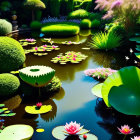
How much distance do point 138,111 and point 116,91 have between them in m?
0.49

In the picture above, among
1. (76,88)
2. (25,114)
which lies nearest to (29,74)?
(25,114)

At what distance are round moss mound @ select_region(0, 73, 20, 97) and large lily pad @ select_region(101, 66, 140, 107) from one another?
197 centimetres

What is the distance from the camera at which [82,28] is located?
1486 centimetres

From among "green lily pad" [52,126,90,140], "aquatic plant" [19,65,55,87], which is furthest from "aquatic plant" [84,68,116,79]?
"green lily pad" [52,126,90,140]

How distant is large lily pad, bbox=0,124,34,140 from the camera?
10.7ft

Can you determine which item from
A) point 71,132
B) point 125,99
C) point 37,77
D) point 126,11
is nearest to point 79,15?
point 126,11

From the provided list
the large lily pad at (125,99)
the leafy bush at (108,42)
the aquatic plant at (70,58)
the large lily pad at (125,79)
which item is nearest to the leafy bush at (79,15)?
the leafy bush at (108,42)

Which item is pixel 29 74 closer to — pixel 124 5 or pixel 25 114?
pixel 25 114

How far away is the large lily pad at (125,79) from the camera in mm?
3803

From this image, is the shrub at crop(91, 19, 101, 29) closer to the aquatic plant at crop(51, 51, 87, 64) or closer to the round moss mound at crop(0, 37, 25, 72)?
the aquatic plant at crop(51, 51, 87, 64)

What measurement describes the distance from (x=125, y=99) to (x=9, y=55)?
125 inches

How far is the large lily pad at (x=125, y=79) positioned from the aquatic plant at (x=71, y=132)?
73 centimetres

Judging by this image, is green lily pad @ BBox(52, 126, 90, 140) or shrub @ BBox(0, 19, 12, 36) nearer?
green lily pad @ BBox(52, 126, 90, 140)

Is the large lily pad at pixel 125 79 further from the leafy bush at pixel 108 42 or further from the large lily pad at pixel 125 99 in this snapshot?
the leafy bush at pixel 108 42
